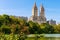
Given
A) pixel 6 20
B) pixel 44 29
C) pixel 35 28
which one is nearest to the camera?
pixel 6 20

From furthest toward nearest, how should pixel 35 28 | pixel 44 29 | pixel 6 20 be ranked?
pixel 44 29 < pixel 35 28 < pixel 6 20

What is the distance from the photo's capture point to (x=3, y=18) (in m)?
50.7

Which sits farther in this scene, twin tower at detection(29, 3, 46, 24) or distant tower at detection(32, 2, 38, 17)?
distant tower at detection(32, 2, 38, 17)

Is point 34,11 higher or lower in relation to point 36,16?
higher

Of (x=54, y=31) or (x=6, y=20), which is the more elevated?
(x=6, y=20)

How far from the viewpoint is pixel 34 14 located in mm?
116062

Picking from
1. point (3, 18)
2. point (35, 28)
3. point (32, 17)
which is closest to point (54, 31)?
point (35, 28)

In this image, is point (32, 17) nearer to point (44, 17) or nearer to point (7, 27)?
point (44, 17)

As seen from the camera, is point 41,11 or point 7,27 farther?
point 41,11

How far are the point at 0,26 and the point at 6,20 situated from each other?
11.6 feet

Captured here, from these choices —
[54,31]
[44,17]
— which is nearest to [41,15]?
[44,17]

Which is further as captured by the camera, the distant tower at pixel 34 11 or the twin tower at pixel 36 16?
the distant tower at pixel 34 11

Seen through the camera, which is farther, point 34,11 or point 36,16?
point 34,11

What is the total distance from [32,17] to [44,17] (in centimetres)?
671
